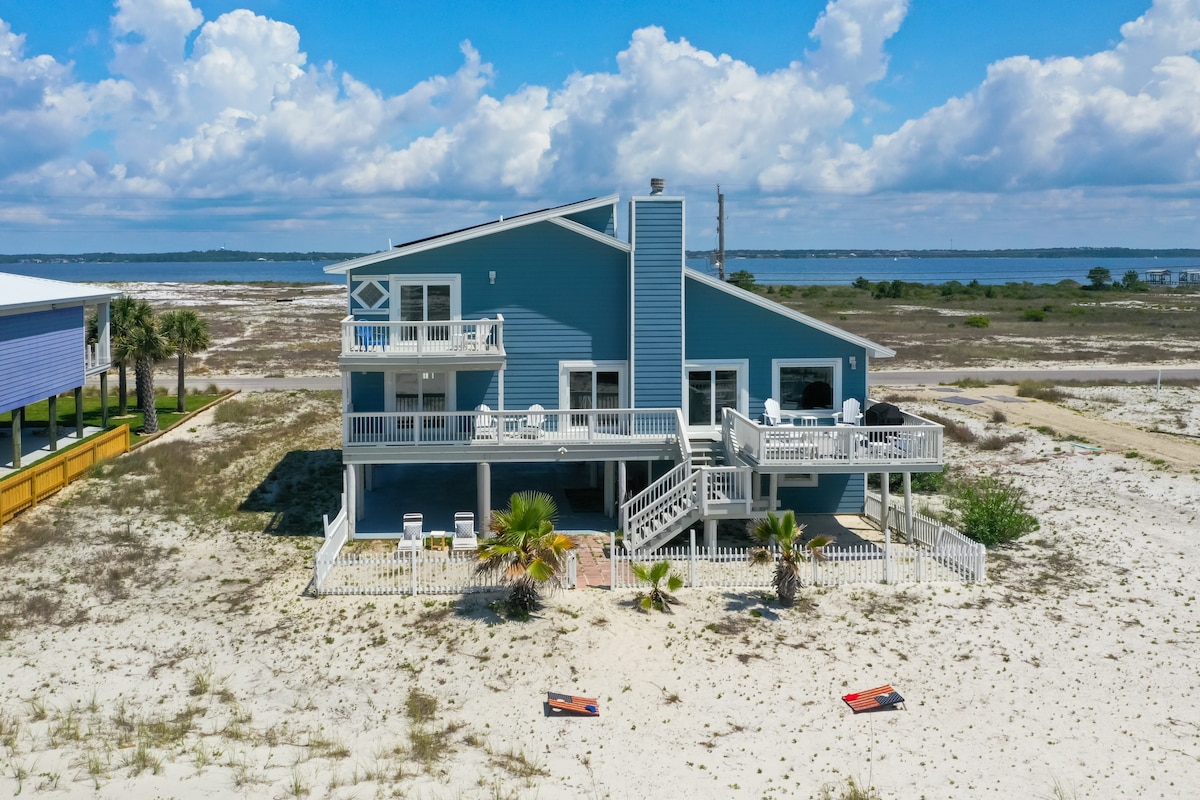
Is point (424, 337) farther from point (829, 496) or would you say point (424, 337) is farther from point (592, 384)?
point (829, 496)

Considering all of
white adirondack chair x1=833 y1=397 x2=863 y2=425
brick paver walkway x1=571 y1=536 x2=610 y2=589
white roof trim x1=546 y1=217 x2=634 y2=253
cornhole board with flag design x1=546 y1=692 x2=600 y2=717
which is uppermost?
white roof trim x1=546 y1=217 x2=634 y2=253

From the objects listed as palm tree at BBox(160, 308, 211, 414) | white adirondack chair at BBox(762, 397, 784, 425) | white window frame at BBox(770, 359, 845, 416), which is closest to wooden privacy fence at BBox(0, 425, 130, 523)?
palm tree at BBox(160, 308, 211, 414)

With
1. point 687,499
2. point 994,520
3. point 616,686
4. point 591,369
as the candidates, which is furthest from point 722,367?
point 616,686

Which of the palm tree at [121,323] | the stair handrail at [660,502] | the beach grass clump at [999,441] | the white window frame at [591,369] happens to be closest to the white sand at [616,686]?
the stair handrail at [660,502]

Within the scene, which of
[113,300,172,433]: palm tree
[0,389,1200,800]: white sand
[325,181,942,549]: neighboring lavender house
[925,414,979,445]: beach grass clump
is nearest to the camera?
[0,389,1200,800]: white sand

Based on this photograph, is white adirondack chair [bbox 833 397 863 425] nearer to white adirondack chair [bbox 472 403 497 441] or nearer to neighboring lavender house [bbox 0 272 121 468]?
white adirondack chair [bbox 472 403 497 441]
